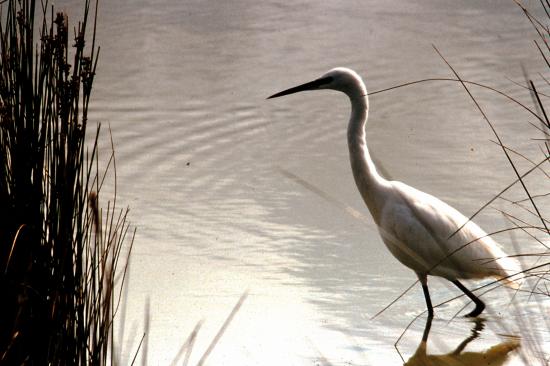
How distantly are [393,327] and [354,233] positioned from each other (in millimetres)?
825

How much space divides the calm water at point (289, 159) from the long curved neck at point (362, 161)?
214 mm

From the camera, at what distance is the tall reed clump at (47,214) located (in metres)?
1.70

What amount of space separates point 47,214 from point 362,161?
6.77 ft

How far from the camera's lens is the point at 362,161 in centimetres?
369

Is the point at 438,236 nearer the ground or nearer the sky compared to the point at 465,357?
nearer the sky

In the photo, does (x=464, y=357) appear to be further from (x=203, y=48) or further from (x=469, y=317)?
(x=203, y=48)

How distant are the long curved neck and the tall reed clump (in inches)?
79.4

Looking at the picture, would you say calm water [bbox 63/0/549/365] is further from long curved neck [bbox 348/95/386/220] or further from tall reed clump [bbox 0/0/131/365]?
tall reed clump [bbox 0/0/131/365]

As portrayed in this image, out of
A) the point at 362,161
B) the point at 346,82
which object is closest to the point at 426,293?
the point at 362,161

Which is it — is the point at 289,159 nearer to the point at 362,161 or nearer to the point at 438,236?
the point at 362,161

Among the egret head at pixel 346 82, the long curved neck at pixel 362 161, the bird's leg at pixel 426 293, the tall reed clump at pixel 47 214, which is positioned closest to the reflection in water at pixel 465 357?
the bird's leg at pixel 426 293

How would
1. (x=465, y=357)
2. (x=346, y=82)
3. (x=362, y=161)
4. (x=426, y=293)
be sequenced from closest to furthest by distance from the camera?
(x=465, y=357) < (x=426, y=293) < (x=362, y=161) < (x=346, y=82)

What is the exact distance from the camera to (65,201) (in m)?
1.71

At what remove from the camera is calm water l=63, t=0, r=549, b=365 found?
326cm
